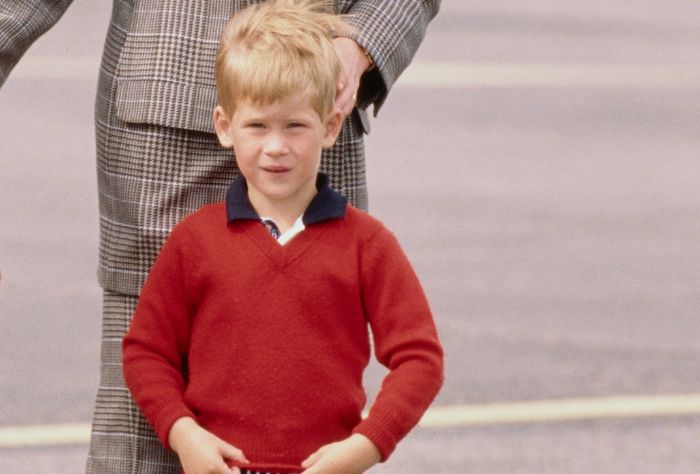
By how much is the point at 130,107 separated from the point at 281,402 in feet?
2.27

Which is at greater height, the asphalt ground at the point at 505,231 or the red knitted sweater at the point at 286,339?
the red knitted sweater at the point at 286,339

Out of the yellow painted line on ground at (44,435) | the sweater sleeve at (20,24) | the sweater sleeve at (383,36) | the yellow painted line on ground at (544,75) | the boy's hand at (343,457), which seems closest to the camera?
the boy's hand at (343,457)

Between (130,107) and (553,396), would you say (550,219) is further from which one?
(130,107)

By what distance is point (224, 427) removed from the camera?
347 cm

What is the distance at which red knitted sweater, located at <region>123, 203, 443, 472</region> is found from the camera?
3434mm

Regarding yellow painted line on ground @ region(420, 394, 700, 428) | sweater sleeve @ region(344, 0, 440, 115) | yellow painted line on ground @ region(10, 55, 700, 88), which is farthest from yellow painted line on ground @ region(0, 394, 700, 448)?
yellow painted line on ground @ region(10, 55, 700, 88)

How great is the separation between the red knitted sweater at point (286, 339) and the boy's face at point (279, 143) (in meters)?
0.09

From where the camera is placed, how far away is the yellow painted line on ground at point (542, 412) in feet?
20.4

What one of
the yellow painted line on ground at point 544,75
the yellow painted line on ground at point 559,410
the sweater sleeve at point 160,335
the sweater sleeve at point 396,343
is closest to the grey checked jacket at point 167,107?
the sweater sleeve at point 160,335

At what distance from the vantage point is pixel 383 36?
3.77m

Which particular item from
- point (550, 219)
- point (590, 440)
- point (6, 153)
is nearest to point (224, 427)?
point (590, 440)

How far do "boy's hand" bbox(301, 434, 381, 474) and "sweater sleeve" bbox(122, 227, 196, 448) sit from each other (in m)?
0.25

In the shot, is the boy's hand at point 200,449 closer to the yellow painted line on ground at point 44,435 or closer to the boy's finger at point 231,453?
the boy's finger at point 231,453

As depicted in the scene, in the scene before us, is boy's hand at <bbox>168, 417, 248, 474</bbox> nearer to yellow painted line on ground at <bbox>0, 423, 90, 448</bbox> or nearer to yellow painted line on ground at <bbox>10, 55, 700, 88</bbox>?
yellow painted line on ground at <bbox>0, 423, 90, 448</bbox>
